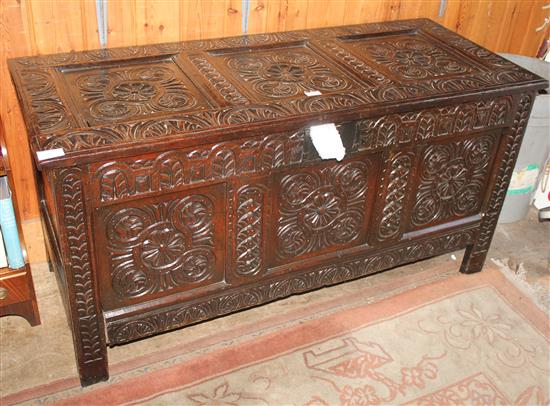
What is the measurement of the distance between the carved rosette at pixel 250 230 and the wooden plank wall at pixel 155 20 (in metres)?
0.66

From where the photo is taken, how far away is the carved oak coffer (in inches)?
61.1

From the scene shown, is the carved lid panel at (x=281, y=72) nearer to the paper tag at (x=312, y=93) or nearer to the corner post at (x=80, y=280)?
the paper tag at (x=312, y=93)

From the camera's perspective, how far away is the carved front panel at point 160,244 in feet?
5.30

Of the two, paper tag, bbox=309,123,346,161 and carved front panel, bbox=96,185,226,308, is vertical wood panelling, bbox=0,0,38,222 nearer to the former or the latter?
carved front panel, bbox=96,185,226,308

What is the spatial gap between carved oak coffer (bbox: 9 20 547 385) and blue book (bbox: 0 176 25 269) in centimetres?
10

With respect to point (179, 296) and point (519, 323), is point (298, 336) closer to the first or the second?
point (179, 296)

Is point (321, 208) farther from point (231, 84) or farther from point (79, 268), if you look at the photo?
point (79, 268)

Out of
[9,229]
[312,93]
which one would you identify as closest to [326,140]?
[312,93]

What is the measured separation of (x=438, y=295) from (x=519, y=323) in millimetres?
274

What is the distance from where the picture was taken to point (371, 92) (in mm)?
1765

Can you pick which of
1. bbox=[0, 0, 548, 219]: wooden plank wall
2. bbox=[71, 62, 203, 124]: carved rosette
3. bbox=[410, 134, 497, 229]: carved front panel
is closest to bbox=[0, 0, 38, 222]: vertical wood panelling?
bbox=[0, 0, 548, 219]: wooden plank wall

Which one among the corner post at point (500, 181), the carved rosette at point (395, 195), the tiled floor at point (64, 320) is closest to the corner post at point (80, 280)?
the tiled floor at point (64, 320)

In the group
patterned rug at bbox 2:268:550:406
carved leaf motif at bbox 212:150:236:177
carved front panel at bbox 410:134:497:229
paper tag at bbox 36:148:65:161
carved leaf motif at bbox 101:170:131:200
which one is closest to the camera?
paper tag at bbox 36:148:65:161

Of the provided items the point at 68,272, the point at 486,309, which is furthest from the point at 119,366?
the point at 486,309
